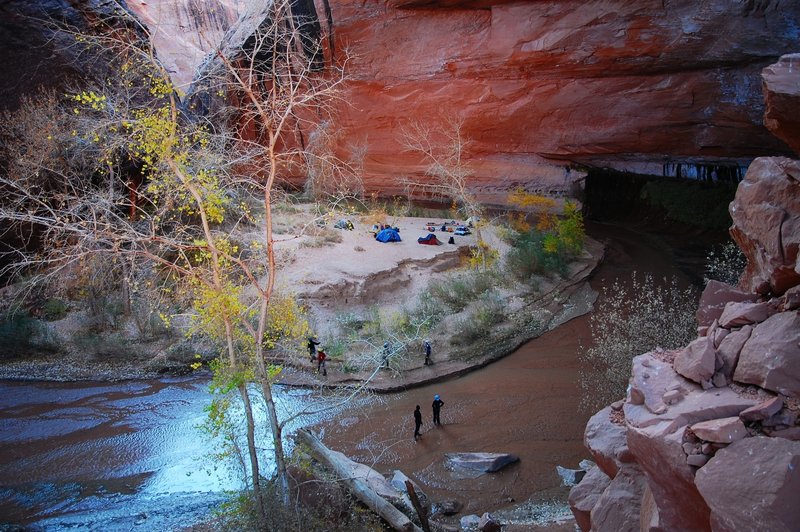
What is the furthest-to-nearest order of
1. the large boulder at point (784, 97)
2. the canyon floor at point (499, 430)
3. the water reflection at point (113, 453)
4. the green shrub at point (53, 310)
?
the green shrub at point (53, 310) < the canyon floor at point (499, 430) < the water reflection at point (113, 453) < the large boulder at point (784, 97)

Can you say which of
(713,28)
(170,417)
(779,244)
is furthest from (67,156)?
(713,28)

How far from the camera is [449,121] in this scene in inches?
869

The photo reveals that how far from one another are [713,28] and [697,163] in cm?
572

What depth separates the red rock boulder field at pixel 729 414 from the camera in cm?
400

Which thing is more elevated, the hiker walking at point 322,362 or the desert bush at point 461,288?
the desert bush at point 461,288

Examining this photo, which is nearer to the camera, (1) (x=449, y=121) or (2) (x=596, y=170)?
(1) (x=449, y=121)

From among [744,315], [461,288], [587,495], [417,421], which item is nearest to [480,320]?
[461,288]

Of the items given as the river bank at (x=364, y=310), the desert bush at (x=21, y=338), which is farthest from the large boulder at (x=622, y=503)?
the desert bush at (x=21, y=338)

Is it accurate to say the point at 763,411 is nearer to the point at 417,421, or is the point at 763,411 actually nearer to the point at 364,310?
the point at 417,421

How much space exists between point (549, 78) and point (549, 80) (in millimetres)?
77

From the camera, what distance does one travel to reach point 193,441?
35.5 feet

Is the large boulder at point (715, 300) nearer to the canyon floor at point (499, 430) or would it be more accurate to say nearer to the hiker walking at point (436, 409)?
the canyon floor at point (499, 430)

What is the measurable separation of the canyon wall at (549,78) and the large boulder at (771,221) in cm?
1268

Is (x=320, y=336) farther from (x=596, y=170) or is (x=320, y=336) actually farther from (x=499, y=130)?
(x=596, y=170)
